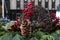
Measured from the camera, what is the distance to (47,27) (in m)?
2.52

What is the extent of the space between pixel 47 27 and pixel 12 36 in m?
0.43

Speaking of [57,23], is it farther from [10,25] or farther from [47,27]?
[10,25]

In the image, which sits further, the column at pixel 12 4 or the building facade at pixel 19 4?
the column at pixel 12 4

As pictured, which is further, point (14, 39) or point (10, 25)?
point (10, 25)

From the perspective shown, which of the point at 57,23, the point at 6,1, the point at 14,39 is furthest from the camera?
the point at 6,1

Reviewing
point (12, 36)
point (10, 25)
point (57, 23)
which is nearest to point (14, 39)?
point (12, 36)

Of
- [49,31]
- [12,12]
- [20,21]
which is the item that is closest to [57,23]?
[49,31]

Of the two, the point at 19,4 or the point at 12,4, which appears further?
the point at 19,4

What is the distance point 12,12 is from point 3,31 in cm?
2871

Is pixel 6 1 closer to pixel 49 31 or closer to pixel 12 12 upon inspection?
pixel 12 12

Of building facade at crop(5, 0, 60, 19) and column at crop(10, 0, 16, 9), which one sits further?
column at crop(10, 0, 16, 9)

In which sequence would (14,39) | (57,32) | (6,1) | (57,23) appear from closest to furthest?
(14,39), (57,32), (57,23), (6,1)

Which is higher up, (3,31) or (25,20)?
(25,20)

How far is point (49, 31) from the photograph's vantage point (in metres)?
2.55
